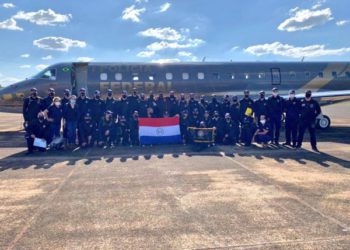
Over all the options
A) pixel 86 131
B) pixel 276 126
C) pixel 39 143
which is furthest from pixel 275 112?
pixel 39 143

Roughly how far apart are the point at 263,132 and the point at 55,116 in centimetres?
795

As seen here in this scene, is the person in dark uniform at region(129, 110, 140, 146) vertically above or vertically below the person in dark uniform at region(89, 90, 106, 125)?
below

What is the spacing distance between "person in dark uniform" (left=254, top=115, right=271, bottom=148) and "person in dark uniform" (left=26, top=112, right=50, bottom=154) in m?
7.95

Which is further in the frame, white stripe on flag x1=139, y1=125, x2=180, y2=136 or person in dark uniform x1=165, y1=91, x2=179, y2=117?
person in dark uniform x1=165, y1=91, x2=179, y2=117

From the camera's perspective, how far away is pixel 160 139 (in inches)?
498

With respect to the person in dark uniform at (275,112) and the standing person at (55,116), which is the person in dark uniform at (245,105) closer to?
the person in dark uniform at (275,112)

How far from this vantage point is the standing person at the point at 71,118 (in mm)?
12055

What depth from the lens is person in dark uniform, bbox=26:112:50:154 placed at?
1093cm

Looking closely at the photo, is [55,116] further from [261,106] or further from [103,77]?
[261,106]

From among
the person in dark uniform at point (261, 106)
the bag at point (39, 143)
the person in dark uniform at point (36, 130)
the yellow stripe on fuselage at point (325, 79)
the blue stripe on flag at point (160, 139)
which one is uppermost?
the yellow stripe on fuselage at point (325, 79)

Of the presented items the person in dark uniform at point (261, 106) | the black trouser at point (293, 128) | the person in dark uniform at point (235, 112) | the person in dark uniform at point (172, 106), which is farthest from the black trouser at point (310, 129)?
the person in dark uniform at point (172, 106)

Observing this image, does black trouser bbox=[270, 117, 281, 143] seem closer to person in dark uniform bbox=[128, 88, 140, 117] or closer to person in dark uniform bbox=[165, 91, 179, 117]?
person in dark uniform bbox=[165, 91, 179, 117]

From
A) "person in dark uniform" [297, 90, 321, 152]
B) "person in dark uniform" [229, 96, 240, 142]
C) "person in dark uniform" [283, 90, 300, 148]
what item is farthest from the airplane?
"person in dark uniform" [297, 90, 321, 152]

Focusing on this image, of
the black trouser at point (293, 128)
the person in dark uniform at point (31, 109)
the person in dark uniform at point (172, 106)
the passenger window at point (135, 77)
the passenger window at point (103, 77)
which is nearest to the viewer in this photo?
the person in dark uniform at point (31, 109)
